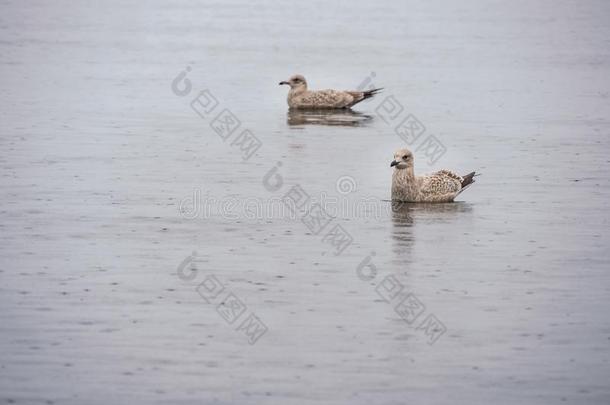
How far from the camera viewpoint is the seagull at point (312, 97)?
98.6 ft

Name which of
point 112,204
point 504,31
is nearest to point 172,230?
point 112,204

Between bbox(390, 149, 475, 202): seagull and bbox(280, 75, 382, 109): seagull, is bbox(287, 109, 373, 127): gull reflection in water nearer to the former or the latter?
bbox(280, 75, 382, 109): seagull

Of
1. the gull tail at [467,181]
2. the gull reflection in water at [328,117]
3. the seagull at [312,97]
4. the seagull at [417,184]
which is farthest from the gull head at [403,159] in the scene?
the seagull at [312,97]

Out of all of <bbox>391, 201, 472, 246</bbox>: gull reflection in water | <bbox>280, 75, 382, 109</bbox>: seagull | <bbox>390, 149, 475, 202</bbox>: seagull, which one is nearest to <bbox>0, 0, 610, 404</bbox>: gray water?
<bbox>391, 201, 472, 246</bbox>: gull reflection in water

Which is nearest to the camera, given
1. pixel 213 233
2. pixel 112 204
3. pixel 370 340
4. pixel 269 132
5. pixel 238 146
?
pixel 370 340

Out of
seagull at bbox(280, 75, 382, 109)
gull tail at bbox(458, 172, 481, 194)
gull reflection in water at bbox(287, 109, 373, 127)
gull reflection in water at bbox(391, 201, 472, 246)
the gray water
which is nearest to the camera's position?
the gray water

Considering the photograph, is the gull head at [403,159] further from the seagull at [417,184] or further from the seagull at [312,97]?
the seagull at [312,97]

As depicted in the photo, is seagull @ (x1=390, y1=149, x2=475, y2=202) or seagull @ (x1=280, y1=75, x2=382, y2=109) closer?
seagull @ (x1=390, y1=149, x2=475, y2=202)

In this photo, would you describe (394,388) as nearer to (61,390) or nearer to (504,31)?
(61,390)

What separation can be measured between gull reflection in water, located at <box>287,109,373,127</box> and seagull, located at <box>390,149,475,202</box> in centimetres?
839

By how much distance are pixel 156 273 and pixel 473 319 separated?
3692 mm

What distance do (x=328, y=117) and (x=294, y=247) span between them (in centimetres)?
1303

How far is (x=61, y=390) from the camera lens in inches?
448

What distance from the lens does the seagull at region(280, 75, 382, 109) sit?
30.1 metres
